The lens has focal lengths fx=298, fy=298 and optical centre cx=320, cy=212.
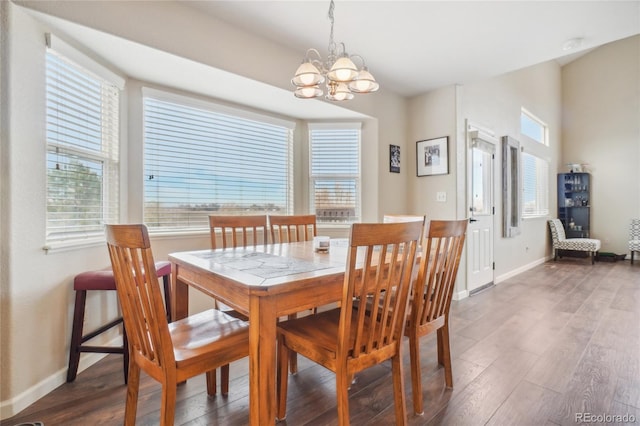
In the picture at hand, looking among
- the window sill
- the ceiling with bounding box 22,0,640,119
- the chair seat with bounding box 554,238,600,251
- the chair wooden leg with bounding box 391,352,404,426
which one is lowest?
the chair wooden leg with bounding box 391,352,404,426

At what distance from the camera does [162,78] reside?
2500 mm

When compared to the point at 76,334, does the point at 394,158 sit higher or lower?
higher

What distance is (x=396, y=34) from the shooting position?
253cm

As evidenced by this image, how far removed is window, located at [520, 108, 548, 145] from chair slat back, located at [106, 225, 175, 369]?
592 centimetres

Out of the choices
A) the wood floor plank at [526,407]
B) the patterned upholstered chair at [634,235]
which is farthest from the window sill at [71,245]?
the patterned upholstered chair at [634,235]

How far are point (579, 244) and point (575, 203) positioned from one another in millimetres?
1328

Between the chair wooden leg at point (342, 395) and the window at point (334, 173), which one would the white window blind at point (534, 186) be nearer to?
the window at point (334, 173)

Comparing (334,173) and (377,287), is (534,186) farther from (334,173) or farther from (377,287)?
(377,287)

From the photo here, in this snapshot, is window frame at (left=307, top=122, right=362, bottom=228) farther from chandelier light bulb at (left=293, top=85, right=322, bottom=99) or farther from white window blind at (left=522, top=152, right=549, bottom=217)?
white window blind at (left=522, top=152, right=549, bottom=217)

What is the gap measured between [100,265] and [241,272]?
1.51 metres

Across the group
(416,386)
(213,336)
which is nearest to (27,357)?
(213,336)

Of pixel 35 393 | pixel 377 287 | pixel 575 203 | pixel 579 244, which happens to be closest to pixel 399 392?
pixel 377 287

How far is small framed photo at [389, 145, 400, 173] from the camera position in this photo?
3.74m

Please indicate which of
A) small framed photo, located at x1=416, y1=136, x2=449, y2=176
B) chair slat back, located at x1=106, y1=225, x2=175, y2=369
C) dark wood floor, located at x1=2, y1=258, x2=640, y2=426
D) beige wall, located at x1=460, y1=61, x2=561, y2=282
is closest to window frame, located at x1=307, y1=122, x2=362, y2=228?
small framed photo, located at x1=416, y1=136, x2=449, y2=176
